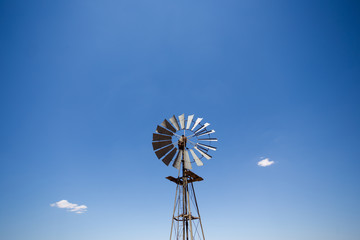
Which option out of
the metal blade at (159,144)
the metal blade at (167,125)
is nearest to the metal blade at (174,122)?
the metal blade at (167,125)

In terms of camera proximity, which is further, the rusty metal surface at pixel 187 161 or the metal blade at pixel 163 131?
the metal blade at pixel 163 131

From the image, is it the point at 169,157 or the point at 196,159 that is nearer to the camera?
the point at 169,157

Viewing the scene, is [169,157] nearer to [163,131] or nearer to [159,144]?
[159,144]

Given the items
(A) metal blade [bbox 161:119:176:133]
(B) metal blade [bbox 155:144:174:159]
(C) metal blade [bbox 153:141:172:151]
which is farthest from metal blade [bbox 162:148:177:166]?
(A) metal blade [bbox 161:119:176:133]

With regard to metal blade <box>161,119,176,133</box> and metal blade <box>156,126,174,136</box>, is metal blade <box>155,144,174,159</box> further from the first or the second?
metal blade <box>161,119,176,133</box>

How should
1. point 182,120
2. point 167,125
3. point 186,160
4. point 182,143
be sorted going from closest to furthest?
point 186,160, point 167,125, point 182,143, point 182,120

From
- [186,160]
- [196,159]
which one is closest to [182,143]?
[186,160]

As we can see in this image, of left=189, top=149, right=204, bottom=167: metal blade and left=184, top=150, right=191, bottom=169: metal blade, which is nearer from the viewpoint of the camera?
left=184, top=150, right=191, bottom=169: metal blade

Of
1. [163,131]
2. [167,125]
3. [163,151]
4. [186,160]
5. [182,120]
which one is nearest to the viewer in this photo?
[163,151]

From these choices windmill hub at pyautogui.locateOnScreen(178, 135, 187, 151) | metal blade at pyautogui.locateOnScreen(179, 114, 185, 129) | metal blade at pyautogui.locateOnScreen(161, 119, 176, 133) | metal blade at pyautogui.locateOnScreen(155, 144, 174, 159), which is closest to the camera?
metal blade at pyautogui.locateOnScreen(155, 144, 174, 159)

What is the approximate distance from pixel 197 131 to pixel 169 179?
403 cm

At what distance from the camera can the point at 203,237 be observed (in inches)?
462

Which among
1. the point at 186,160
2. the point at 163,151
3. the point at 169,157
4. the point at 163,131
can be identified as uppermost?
the point at 163,131

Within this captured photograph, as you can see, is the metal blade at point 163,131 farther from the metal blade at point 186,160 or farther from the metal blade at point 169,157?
the metal blade at point 186,160
